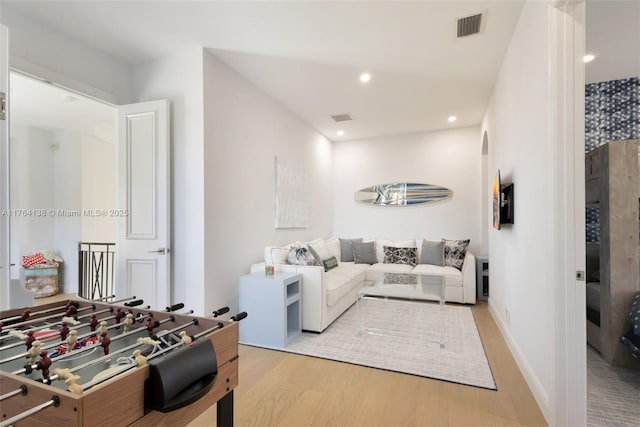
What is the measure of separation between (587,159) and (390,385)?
105 inches

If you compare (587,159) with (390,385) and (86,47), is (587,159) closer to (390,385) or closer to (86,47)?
(390,385)

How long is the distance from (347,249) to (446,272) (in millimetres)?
1700

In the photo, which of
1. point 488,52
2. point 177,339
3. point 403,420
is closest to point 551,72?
point 488,52

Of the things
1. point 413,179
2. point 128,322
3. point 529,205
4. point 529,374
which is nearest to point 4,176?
point 128,322

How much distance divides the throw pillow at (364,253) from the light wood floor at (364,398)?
2807 millimetres

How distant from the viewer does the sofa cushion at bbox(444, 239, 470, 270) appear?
15.6 feet

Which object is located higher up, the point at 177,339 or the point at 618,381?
the point at 177,339

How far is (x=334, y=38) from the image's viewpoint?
272 cm

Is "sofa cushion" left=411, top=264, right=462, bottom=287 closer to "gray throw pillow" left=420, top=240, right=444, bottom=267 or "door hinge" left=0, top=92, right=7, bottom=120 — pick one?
"gray throw pillow" left=420, top=240, right=444, bottom=267

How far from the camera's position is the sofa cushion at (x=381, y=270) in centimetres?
476

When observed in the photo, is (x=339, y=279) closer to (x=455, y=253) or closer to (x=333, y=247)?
(x=333, y=247)

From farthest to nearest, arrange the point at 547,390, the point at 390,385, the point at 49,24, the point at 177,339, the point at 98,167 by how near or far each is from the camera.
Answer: the point at 98,167 → the point at 49,24 → the point at 390,385 → the point at 547,390 → the point at 177,339

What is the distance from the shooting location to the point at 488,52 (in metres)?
2.93

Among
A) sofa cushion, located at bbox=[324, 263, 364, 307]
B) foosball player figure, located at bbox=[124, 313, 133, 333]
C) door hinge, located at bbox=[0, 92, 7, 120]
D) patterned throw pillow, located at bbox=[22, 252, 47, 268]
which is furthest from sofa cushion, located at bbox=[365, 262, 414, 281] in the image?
patterned throw pillow, located at bbox=[22, 252, 47, 268]
